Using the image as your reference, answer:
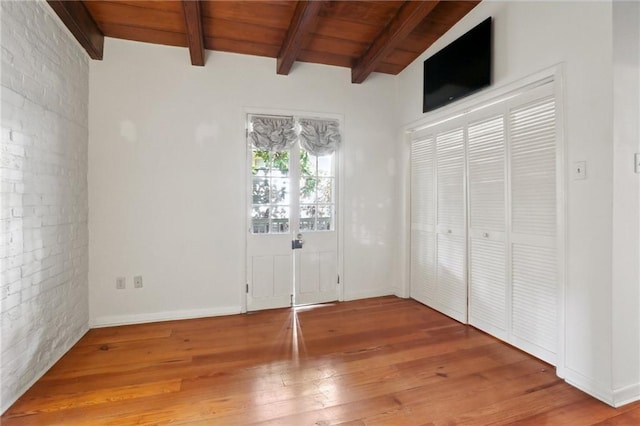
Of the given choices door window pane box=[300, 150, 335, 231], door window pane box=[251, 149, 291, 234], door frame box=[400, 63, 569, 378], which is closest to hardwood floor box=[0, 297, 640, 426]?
door frame box=[400, 63, 569, 378]

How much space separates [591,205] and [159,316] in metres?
3.81

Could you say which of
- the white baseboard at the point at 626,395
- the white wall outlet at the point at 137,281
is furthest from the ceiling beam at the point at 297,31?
the white baseboard at the point at 626,395

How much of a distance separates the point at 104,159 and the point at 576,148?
13.1ft

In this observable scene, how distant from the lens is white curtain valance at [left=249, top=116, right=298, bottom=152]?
135 inches

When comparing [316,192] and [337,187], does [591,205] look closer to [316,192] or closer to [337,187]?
[337,187]

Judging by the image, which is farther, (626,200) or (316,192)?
(316,192)

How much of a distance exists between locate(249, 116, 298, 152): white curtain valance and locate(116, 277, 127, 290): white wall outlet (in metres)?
1.96

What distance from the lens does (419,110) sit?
3574 millimetres

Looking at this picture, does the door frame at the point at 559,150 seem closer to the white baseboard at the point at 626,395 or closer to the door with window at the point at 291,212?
the white baseboard at the point at 626,395

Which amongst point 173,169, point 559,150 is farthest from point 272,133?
point 559,150

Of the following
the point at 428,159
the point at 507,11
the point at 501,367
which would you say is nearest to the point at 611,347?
the point at 501,367

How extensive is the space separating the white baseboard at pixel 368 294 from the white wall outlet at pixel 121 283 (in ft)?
8.01

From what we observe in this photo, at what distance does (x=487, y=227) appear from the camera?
2791 millimetres

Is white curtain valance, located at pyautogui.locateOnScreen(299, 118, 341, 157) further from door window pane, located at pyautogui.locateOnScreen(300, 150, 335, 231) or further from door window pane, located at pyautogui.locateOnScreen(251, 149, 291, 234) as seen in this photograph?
door window pane, located at pyautogui.locateOnScreen(251, 149, 291, 234)
